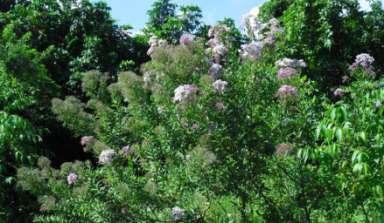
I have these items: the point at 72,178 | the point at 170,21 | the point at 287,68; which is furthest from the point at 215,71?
the point at 170,21

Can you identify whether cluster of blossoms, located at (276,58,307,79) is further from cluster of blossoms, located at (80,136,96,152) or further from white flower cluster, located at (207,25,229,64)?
cluster of blossoms, located at (80,136,96,152)

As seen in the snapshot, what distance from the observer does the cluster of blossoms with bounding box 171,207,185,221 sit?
17.7 ft

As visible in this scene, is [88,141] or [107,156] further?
[88,141]

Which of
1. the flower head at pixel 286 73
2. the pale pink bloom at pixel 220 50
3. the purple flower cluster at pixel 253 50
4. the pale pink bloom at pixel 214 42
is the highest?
the pale pink bloom at pixel 214 42

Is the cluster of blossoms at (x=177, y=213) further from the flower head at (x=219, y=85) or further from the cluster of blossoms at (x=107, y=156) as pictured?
the flower head at (x=219, y=85)

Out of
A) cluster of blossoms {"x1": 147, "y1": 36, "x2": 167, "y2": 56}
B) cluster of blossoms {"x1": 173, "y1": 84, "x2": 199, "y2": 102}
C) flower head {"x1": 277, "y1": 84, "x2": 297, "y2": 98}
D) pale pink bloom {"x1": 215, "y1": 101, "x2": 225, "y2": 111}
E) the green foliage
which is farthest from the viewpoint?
the green foliage

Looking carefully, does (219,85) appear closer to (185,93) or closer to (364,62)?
(185,93)

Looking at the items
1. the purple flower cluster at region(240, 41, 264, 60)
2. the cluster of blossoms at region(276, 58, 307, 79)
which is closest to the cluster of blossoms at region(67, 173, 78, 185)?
the purple flower cluster at region(240, 41, 264, 60)

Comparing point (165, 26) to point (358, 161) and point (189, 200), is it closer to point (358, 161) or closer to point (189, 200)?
point (189, 200)

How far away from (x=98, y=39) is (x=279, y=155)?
22.3ft

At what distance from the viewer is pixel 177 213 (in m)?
5.41

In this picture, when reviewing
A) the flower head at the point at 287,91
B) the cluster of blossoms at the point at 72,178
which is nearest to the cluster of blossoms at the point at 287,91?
the flower head at the point at 287,91

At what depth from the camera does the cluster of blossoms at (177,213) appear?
17.7ft

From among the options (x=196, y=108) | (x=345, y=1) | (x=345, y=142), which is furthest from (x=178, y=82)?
(x=345, y=1)
